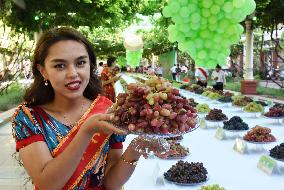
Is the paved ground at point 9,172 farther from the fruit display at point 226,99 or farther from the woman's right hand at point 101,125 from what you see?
the fruit display at point 226,99

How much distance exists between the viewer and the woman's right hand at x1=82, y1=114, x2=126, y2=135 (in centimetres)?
143

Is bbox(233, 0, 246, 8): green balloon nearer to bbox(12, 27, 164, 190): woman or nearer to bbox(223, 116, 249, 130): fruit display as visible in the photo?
bbox(223, 116, 249, 130): fruit display

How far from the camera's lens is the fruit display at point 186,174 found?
3451mm

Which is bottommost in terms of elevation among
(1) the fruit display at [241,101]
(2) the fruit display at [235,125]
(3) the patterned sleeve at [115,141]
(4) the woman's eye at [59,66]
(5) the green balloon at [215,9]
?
(1) the fruit display at [241,101]

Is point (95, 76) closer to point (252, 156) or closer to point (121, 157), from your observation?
point (121, 157)

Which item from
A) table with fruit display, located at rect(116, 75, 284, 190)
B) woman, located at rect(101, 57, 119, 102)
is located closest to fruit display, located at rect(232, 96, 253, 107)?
table with fruit display, located at rect(116, 75, 284, 190)

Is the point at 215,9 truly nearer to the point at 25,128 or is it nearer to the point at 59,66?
the point at 59,66

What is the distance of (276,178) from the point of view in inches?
154

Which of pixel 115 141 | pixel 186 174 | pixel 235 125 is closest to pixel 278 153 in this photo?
pixel 186 174

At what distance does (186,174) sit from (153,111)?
2.13m

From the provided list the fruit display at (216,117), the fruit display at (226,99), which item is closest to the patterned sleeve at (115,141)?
the fruit display at (216,117)

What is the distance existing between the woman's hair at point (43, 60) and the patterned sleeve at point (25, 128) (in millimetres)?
136

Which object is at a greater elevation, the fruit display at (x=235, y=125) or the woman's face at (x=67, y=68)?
the woman's face at (x=67, y=68)

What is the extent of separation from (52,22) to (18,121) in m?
12.7
